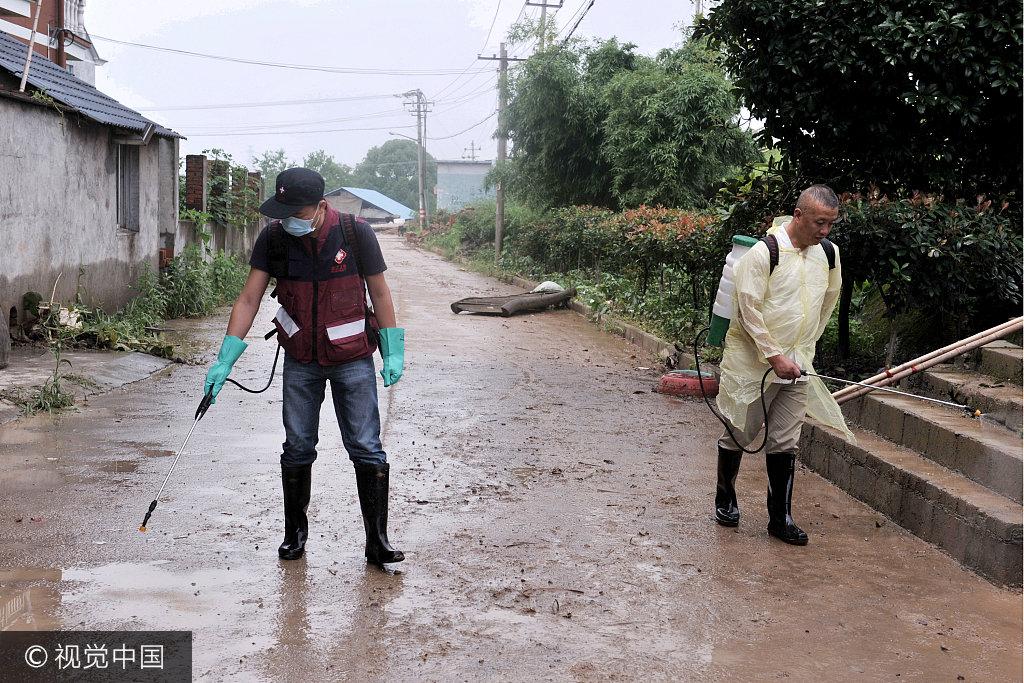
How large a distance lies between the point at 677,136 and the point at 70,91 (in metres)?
13.0

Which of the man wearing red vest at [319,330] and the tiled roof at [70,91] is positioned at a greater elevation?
the tiled roof at [70,91]

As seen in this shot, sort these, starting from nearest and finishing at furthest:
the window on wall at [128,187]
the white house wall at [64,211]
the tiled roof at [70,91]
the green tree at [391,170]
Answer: the white house wall at [64,211] < the tiled roof at [70,91] < the window on wall at [128,187] < the green tree at [391,170]

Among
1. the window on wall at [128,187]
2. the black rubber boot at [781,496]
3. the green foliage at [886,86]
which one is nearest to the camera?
the black rubber boot at [781,496]

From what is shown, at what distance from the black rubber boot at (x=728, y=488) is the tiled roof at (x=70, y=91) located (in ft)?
27.9

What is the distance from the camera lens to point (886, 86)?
8688mm

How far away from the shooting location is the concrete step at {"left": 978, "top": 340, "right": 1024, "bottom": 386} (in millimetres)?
7155

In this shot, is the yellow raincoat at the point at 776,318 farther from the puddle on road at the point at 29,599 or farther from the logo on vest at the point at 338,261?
the puddle on road at the point at 29,599

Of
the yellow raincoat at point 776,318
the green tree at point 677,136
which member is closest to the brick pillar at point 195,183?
the green tree at point 677,136

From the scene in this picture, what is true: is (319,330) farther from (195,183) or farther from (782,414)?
(195,183)

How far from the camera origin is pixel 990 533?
5.08m

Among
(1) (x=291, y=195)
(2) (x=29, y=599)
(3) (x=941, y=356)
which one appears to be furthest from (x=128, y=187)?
(3) (x=941, y=356)

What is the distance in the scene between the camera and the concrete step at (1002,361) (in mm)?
7155

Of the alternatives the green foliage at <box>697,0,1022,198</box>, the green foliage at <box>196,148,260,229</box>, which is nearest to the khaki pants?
the green foliage at <box>697,0,1022,198</box>

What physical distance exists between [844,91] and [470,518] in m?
5.33
